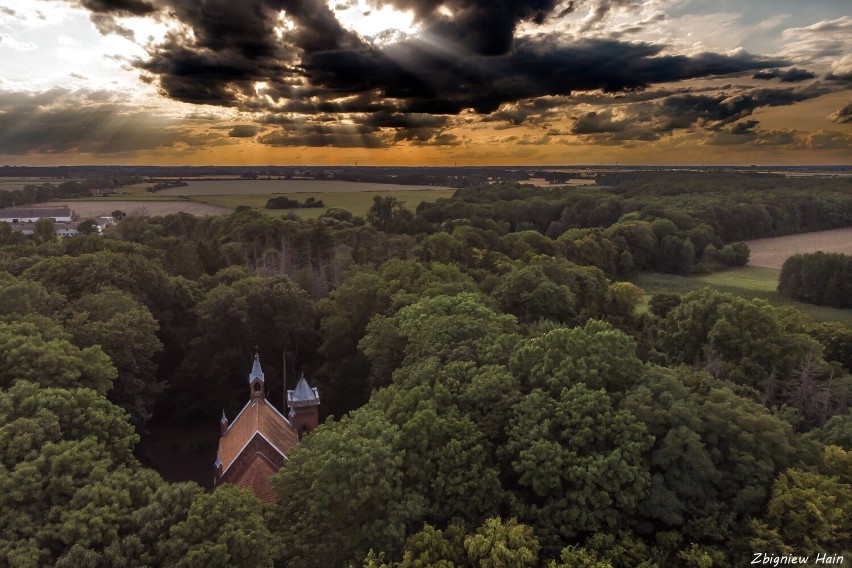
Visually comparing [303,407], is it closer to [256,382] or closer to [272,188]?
[256,382]

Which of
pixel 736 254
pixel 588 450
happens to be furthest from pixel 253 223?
pixel 736 254

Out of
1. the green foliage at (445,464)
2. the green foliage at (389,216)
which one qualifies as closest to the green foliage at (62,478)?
the green foliage at (445,464)

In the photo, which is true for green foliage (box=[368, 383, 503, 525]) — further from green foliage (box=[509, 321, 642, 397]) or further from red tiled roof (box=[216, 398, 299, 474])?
red tiled roof (box=[216, 398, 299, 474])

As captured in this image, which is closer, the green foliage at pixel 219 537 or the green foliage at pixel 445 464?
the green foliage at pixel 219 537

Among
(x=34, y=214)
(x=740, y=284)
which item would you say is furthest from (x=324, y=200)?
(x=740, y=284)

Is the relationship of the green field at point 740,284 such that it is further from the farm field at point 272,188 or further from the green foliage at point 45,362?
the farm field at point 272,188

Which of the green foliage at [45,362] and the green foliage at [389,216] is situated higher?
the green foliage at [45,362]
